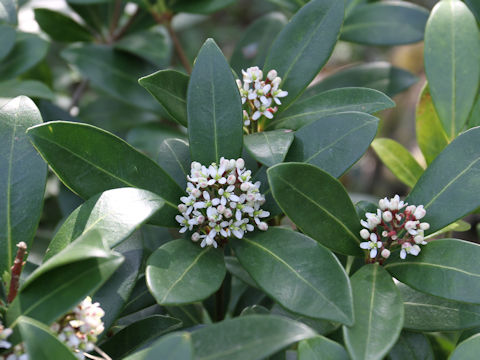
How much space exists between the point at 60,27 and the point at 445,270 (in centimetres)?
164

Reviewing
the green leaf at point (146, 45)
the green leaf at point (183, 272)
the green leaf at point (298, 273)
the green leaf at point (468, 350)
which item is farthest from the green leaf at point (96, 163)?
the green leaf at point (146, 45)

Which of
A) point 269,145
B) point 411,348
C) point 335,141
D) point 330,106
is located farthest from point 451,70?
point 411,348

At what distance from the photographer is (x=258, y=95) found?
1284 millimetres

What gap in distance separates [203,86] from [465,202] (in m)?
0.61

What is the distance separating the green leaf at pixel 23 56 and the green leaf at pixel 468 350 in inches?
58.7

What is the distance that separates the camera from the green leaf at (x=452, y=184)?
3.71ft

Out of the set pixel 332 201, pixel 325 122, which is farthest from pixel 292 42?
pixel 332 201

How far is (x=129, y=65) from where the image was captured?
1.98m

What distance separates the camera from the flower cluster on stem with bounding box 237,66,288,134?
1.28 metres

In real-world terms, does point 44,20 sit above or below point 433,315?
above

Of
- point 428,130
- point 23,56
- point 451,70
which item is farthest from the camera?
point 23,56

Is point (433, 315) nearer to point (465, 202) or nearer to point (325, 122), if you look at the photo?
point (465, 202)

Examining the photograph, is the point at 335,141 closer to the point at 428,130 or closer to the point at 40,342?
the point at 428,130

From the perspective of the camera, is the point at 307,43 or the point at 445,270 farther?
the point at 307,43
